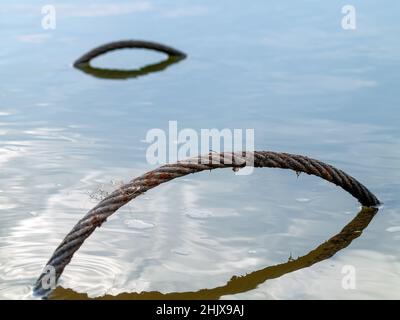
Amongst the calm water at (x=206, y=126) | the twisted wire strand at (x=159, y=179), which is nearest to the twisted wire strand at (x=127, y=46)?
the calm water at (x=206, y=126)

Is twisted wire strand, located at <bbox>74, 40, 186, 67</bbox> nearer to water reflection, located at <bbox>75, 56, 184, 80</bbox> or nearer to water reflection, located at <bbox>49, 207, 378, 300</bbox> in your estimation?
water reflection, located at <bbox>75, 56, 184, 80</bbox>

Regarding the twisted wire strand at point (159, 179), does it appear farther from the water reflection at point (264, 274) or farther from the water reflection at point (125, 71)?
the water reflection at point (125, 71)

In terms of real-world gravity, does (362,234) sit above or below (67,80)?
below

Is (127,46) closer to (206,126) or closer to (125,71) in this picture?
(125,71)

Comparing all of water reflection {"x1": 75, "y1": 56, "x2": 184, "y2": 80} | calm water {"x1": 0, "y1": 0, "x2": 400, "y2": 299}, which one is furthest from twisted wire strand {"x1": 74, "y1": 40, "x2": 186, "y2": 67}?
calm water {"x1": 0, "y1": 0, "x2": 400, "y2": 299}

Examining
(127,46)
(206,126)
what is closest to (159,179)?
(206,126)
